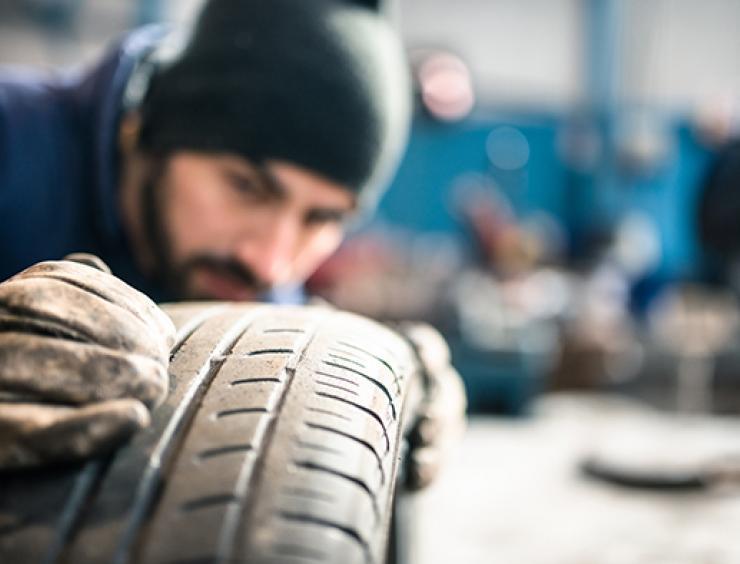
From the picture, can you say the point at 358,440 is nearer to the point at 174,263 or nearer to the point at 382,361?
the point at 382,361

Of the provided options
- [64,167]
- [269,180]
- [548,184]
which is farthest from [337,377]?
[548,184]

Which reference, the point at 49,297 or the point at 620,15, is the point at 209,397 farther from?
the point at 620,15

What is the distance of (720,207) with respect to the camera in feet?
5.30

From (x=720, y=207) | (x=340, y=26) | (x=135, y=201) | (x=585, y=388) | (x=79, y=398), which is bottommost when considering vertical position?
(x=585, y=388)

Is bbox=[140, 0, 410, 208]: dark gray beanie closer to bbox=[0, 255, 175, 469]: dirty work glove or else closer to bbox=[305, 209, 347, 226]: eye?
bbox=[305, 209, 347, 226]: eye

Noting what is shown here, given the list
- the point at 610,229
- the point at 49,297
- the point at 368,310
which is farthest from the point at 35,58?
the point at 49,297

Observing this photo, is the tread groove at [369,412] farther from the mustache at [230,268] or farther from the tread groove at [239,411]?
the mustache at [230,268]

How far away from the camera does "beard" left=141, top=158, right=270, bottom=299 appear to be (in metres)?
0.98

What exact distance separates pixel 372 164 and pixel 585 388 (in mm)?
2273

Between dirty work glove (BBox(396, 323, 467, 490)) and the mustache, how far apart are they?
0.21 m

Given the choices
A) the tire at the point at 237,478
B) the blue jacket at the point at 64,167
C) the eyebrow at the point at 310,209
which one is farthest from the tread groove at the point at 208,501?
the blue jacket at the point at 64,167

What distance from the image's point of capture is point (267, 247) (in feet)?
3.16

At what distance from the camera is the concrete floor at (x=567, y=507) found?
3.37 ft

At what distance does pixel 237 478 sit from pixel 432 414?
45 cm
